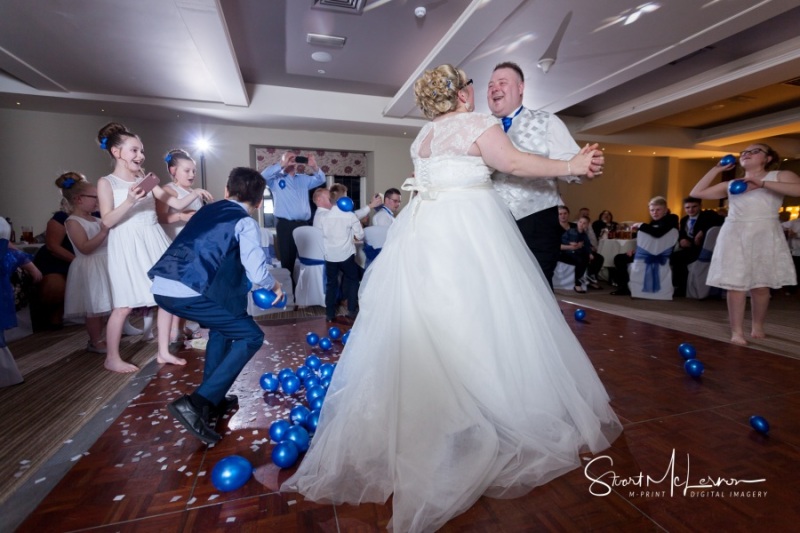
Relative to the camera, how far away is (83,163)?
752 centimetres

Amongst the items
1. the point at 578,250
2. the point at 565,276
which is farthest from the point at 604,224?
the point at 565,276

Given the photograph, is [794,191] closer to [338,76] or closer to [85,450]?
[85,450]

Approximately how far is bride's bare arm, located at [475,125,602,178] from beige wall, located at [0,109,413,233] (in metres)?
7.75

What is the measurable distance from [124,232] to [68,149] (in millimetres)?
6458

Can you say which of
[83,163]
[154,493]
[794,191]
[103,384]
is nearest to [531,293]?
[154,493]

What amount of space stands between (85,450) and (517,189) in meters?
2.39

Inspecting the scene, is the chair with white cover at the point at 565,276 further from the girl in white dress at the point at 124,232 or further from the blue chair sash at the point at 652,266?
the girl in white dress at the point at 124,232

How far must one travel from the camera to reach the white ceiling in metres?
4.25

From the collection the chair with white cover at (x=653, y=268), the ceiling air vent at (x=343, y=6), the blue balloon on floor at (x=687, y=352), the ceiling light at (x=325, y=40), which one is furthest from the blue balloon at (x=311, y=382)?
the chair with white cover at (x=653, y=268)

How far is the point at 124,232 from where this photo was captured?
2.81 m

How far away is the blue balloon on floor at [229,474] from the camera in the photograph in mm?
1485

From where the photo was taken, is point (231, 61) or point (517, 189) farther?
point (231, 61)

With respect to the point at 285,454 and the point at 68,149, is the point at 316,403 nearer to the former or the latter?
the point at 285,454

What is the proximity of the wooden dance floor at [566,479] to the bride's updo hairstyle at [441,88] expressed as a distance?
4.90 ft
